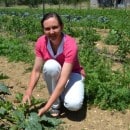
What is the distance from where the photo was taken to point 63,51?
161 inches

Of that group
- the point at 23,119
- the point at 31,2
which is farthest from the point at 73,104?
the point at 31,2

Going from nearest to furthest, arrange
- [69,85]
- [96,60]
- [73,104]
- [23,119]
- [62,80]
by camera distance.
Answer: [23,119]
[62,80]
[73,104]
[69,85]
[96,60]

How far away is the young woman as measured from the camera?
3.93 metres

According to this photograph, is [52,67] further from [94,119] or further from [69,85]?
[94,119]

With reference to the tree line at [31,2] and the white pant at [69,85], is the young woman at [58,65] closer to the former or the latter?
the white pant at [69,85]

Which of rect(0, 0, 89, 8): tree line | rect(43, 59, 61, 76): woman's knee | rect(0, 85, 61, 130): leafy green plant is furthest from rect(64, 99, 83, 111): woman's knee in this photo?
rect(0, 0, 89, 8): tree line

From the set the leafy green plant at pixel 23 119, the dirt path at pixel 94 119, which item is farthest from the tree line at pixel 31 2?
the leafy green plant at pixel 23 119

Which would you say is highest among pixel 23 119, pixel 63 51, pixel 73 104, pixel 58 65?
pixel 63 51

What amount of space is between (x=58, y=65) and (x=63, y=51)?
0.15 metres

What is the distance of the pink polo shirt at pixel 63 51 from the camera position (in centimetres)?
401

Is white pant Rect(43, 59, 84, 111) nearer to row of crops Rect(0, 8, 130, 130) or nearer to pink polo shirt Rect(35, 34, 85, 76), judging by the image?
pink polo shirt Rect(35, 34, 85, 76)

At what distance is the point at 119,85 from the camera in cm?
460

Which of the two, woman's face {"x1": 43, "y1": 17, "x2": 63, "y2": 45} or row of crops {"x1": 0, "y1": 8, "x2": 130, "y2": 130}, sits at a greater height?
woman's face {"x1": 43, "y1": 17, "x2": 63, "y2": 45}

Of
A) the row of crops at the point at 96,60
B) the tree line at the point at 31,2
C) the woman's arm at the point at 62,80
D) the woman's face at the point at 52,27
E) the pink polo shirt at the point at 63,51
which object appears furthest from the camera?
the tree line at the point at 31,2
